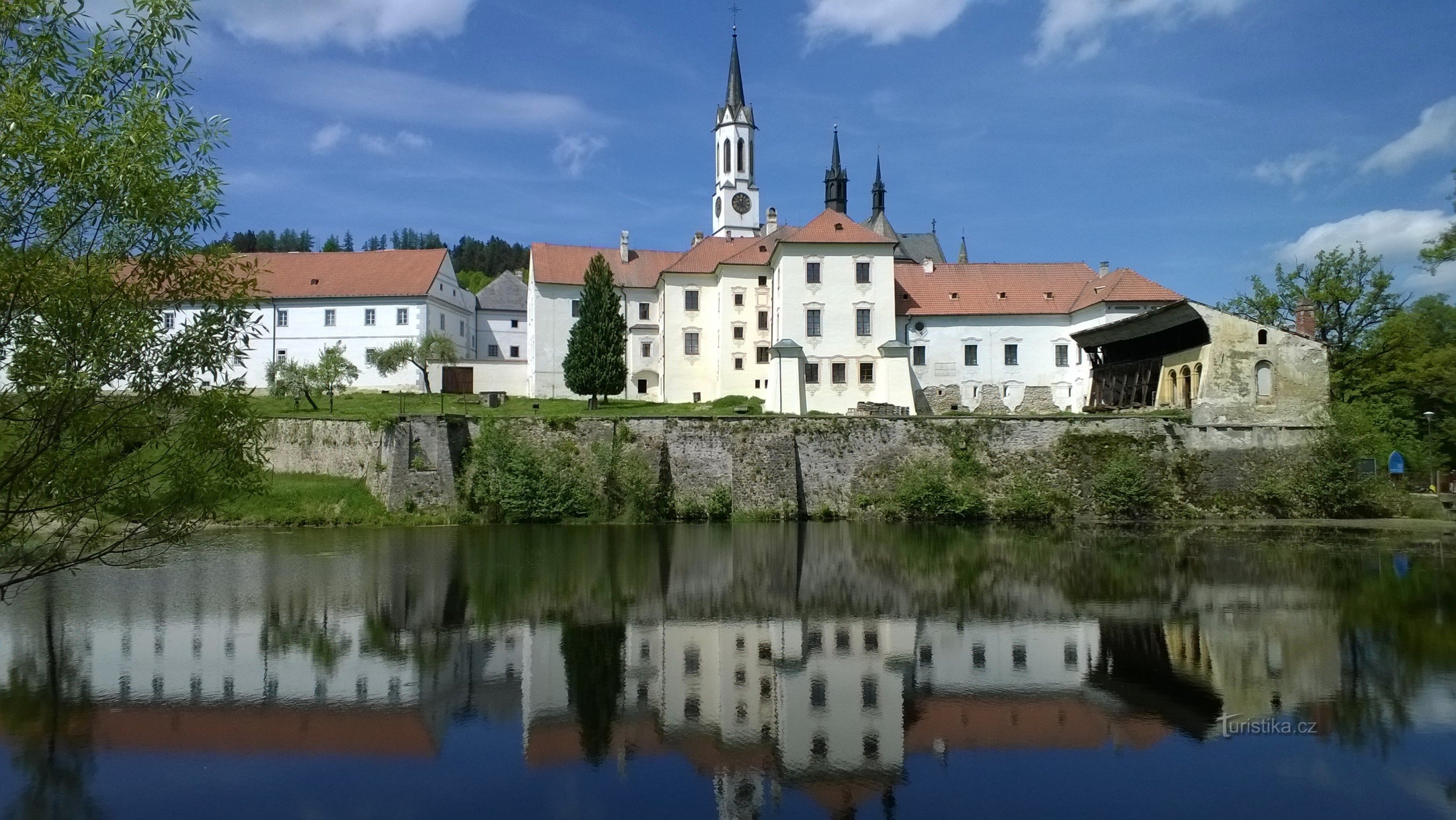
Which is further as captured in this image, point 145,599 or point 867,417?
point 867,417

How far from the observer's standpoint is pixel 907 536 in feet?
87.5

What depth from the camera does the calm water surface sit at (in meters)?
9.23

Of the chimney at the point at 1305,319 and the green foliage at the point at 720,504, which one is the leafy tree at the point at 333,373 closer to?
the green foliage at the point at 720,504

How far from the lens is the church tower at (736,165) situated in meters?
57.5

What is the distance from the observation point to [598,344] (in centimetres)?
3947

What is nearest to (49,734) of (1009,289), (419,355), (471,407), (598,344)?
(598,344)

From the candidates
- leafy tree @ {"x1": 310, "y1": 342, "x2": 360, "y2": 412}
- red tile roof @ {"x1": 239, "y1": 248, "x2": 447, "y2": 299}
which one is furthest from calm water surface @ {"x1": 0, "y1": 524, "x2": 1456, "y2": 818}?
red tile roof @ {"x1": 239, "y1": 248, "x2": 447, "y2": 299}

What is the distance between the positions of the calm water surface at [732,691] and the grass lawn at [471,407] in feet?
47.2

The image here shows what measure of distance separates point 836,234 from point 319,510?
2128cm

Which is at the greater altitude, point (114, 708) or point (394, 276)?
point (394, 276)

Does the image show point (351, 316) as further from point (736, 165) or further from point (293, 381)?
point (736, 165)

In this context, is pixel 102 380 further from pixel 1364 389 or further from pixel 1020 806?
pixel 1364 389

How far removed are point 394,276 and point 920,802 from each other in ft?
148

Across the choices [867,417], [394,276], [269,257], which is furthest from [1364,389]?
[269,257]
